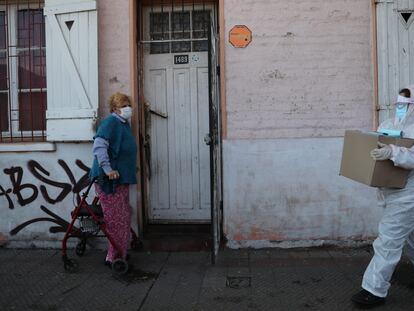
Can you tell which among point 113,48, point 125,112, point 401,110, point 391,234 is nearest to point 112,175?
point 125,112

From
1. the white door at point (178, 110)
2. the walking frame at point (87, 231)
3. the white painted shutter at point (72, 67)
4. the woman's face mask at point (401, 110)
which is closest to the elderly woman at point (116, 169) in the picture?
the walking frame at point (87, 231)

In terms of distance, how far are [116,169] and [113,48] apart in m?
1.62

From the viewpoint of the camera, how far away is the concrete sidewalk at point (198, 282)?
4707 mm

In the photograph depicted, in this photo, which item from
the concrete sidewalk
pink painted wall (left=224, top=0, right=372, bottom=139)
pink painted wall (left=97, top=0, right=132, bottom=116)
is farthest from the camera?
pink painted wall (left=97, top=0, right=132, bottom=116)

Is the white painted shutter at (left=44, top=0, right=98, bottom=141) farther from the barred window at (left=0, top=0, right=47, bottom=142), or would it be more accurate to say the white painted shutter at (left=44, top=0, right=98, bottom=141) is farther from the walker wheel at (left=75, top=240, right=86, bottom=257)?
the walker wheel at (left=75, top=240, right=86, bottom=257)

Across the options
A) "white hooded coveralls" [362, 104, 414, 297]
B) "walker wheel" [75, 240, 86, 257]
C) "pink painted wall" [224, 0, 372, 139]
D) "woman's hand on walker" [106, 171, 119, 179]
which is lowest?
"walker wheel" [75, 240, 86, 257]

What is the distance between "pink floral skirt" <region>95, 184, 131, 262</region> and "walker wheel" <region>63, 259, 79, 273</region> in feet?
1.25

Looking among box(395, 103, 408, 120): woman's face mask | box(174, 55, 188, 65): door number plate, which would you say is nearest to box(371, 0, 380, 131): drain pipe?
box(395, 103, 408, 120): woman's face mask

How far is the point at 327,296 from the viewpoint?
4.80 m

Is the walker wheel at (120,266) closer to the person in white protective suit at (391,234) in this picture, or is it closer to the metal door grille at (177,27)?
Answer: the person in white protective suit at (391,234)

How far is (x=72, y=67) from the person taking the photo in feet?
20.5

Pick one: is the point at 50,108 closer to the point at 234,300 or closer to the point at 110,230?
the point at 110,230

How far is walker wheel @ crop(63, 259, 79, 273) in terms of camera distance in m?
5.61

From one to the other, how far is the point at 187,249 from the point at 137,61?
7.64ft
